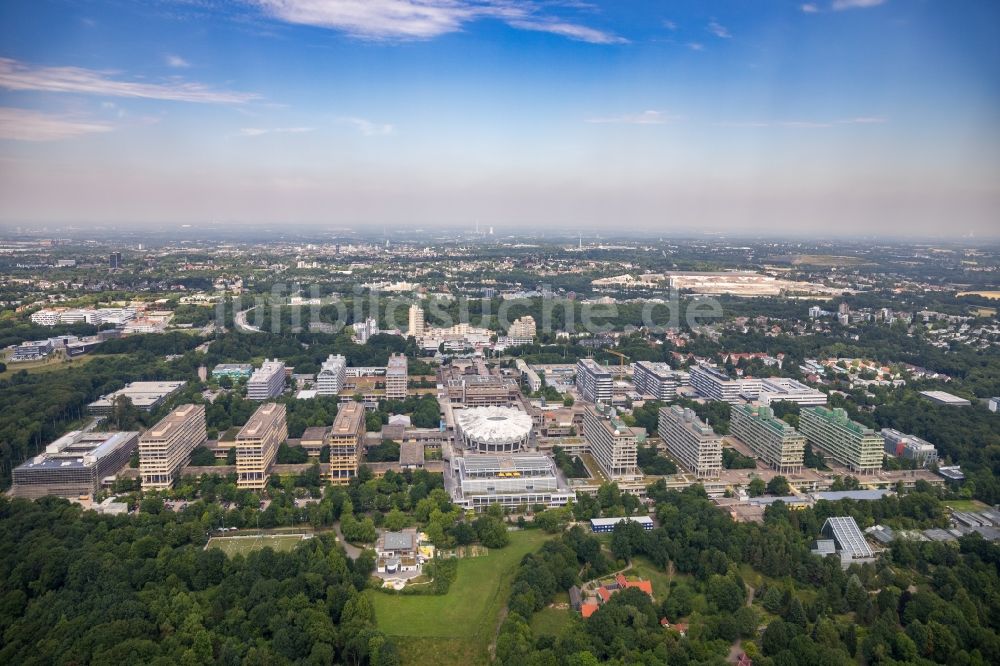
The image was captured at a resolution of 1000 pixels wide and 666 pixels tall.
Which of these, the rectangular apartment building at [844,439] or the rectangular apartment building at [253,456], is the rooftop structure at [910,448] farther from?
the rectangular apartment building at [253,456]

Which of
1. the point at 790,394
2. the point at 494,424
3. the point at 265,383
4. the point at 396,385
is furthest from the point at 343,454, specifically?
the point at 790,394

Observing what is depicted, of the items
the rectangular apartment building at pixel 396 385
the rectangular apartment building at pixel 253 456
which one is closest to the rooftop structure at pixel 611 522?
the rectangular apartment building at pixel 253 456

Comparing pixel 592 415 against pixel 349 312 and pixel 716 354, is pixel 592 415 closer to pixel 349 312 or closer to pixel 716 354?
pixel 716 354

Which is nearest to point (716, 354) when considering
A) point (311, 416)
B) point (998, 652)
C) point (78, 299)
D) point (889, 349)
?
point (889, 349)

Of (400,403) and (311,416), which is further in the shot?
(400,403)

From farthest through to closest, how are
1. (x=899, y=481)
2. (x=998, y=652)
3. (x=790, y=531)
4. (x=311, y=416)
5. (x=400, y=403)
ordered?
(x=400, y=403), (x=311, y=416), (x=899, y=481), (x=790, y=531), (x=998, y=652)

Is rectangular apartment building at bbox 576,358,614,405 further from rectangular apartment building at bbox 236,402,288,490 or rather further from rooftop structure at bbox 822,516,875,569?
rectangular apartment building at bbox 236,402,288,490
